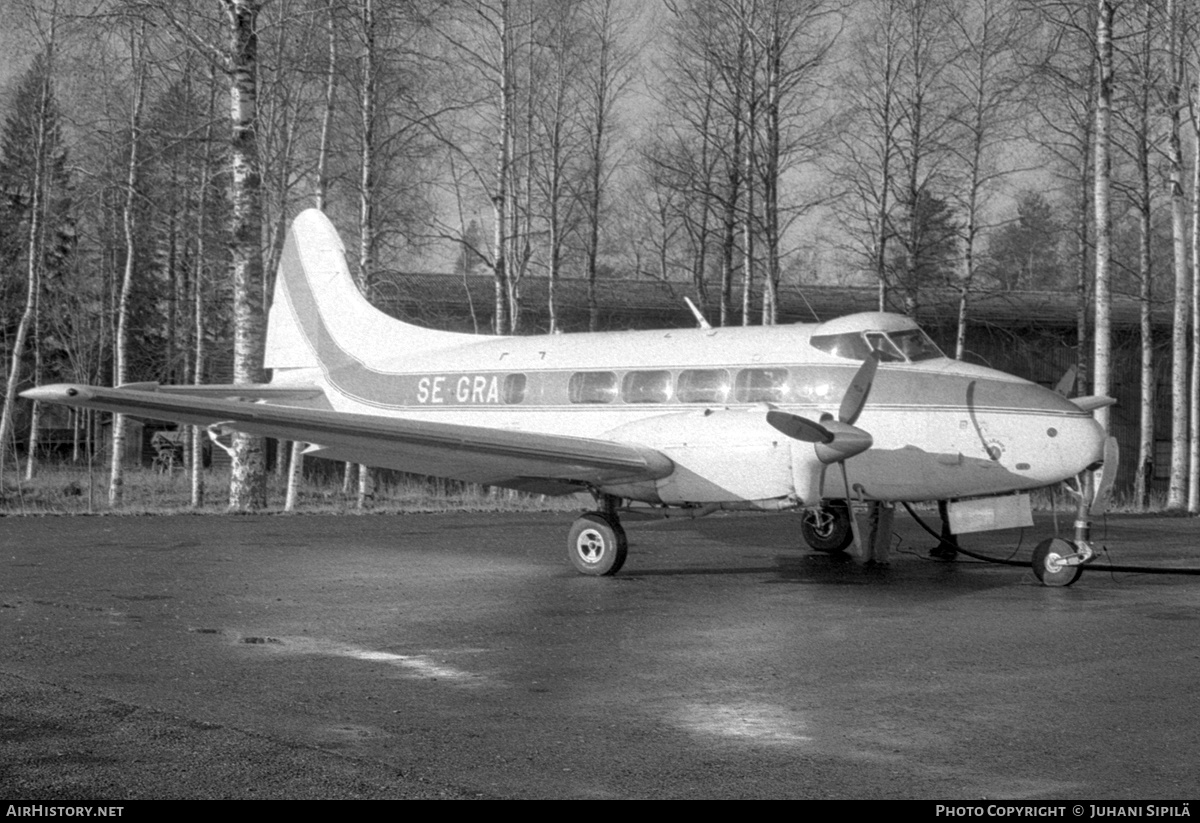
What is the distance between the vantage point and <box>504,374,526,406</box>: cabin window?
15.9 m

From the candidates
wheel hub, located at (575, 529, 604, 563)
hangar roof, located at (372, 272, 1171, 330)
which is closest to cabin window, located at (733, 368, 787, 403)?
wheel hub, located at (575, 529, 604, 563)

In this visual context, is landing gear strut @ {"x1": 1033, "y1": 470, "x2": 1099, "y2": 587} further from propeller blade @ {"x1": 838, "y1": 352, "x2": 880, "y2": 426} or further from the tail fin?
the tail fin

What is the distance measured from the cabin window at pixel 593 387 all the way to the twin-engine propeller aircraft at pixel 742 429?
0.05ft

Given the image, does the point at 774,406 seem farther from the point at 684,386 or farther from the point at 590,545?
the point at 590,545

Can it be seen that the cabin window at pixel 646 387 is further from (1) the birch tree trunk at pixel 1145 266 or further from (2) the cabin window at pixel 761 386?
(1) the birch tree trunk at pixel 1145 266

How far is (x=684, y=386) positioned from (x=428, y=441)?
130 inches

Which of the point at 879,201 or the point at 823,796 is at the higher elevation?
the point at 879,201

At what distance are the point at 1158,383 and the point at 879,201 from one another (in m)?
16.7

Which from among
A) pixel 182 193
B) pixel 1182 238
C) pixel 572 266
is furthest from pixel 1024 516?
pixel 572 266

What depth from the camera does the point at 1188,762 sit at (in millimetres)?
5918

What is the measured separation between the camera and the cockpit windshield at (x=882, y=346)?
13781mm

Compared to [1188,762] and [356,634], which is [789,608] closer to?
[356,634]

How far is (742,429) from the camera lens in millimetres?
12922

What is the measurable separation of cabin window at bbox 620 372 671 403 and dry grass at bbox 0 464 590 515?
8378 millimetres
